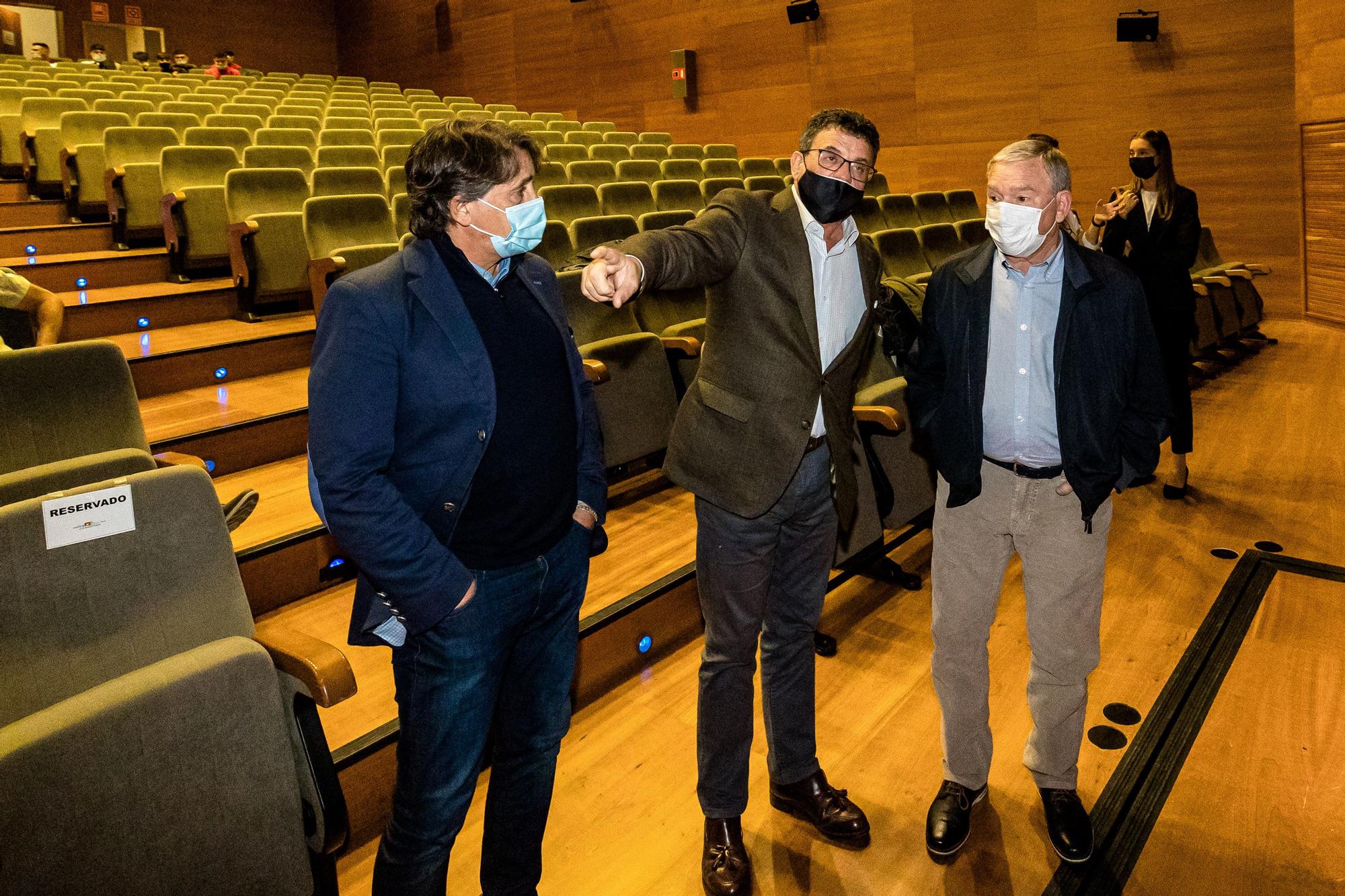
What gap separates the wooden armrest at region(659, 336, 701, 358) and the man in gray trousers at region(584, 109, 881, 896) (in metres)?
0.71

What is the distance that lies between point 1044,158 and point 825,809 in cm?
68

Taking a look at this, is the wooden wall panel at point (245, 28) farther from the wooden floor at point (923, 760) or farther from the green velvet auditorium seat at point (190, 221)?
the wooden floor at point (923, 760)

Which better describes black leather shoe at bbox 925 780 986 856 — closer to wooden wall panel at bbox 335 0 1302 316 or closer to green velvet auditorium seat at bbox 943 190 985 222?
wooden wall panel at bbox 335 0 1302 316

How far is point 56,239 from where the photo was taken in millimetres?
2416

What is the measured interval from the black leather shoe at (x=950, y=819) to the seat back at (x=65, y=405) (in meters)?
0.93

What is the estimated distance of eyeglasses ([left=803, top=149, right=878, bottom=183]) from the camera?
0.82 m

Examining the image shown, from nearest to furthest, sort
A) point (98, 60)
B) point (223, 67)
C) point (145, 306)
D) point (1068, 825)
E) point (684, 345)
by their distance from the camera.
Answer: point (1068, 825) → point (684, 345) → point (145, 306) → point (98, 60) → point (223, 67)

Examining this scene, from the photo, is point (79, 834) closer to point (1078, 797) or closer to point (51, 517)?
point (51, 517)

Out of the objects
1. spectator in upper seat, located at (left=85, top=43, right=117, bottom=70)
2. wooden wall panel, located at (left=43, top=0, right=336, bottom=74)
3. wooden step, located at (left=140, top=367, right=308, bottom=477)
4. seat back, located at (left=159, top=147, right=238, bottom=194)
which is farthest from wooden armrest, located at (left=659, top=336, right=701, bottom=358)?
wooden wall panel, located at (left=43, top=0, right=336, bottom=74)

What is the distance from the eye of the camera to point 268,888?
69 cm

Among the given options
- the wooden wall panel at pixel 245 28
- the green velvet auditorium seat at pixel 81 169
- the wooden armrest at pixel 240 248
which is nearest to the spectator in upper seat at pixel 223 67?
the wooden wall panel at pixel 245 28

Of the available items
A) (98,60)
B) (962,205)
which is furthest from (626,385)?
(98,60)

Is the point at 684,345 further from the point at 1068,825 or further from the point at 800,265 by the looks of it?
the point at 1068,825

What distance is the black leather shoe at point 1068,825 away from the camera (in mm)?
933
